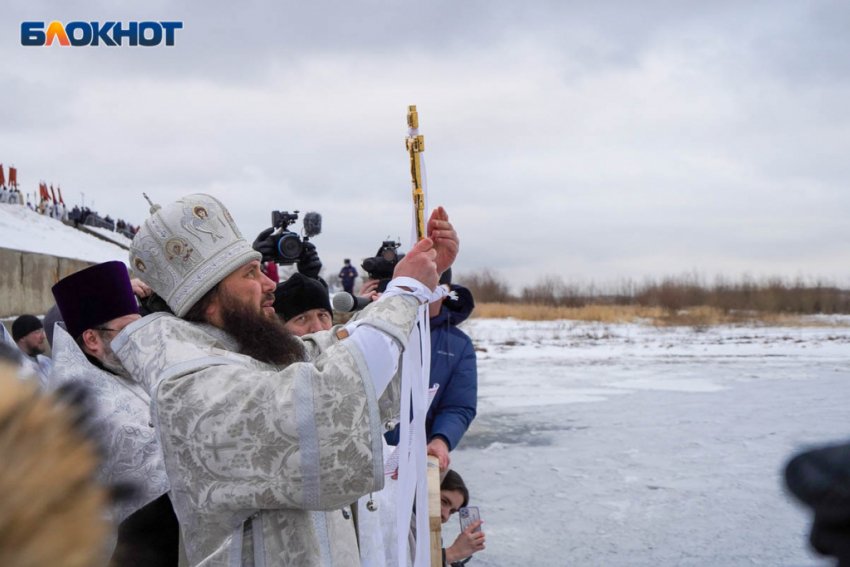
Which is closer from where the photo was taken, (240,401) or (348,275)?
(240,401)

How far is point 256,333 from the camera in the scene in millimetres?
1777

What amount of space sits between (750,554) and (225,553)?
11.8 ft

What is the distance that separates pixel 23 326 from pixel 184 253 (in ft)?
13.2

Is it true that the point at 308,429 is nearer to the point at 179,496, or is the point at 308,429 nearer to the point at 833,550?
the point at 179,496

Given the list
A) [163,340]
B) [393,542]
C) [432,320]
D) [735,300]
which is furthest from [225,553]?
[735,300]

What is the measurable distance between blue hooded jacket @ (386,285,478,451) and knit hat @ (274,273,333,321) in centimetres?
59

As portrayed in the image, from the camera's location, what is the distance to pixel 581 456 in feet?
20.8

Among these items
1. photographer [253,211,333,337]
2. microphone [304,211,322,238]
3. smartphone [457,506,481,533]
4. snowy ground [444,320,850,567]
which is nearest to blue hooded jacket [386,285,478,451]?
smartphone [457,506,481,533]

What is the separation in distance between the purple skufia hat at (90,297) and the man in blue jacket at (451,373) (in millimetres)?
1319

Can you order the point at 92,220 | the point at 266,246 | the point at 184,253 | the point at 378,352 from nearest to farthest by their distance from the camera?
the point at 378,352
the point at 184,253
the point at 266,246
the point at 92,220

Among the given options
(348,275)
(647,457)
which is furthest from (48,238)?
(647,457)

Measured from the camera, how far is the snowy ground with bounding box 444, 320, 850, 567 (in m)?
4.28

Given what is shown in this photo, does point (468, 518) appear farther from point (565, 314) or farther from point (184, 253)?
point (565, 314)

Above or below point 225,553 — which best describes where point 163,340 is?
above
